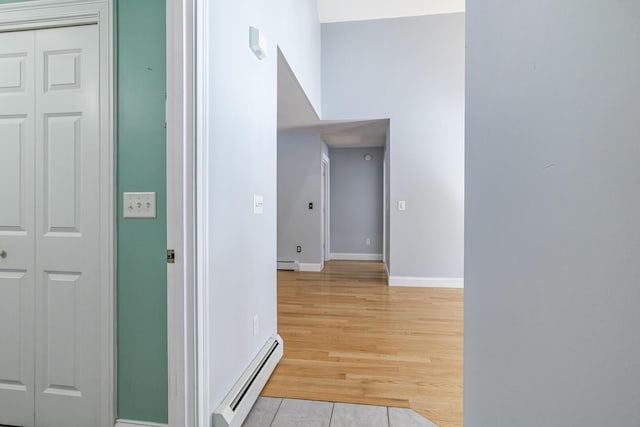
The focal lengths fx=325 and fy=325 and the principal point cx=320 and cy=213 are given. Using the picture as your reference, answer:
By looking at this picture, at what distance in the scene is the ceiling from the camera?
3.39 metres

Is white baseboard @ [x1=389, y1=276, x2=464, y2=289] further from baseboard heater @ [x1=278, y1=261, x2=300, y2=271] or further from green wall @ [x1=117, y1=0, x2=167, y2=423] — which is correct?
green wall @ [x1=117, y1=0, x2=167, y2=423]

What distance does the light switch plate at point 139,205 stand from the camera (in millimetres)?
1433

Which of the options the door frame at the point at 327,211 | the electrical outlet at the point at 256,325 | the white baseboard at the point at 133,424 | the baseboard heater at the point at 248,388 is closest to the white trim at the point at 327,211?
the door frame at the point at 327,211

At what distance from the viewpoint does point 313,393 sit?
73.4 inches

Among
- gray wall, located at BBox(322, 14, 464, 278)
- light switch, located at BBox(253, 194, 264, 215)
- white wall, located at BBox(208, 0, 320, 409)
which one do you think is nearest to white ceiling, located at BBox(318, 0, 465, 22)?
gray wall, located at BBox(322, 14, 464, 278)

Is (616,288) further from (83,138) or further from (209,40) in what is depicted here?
(83,138)

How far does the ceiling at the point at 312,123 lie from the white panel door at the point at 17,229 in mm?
1656

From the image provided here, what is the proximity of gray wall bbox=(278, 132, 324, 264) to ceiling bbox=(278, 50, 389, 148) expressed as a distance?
298 millimetres

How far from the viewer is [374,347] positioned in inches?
98.5

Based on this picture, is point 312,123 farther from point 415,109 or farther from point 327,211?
point 327,211

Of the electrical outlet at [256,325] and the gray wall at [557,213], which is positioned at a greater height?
the gray wall at [557,213]

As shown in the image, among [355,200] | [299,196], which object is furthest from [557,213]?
[355,200]

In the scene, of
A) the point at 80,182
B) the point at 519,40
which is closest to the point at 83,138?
Answer: the point at 80,182

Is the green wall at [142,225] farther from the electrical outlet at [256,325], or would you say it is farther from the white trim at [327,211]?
the white trim at [327,211]
